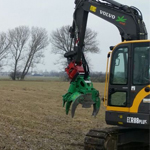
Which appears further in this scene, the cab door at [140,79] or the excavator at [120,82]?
the excavator at [120,82]

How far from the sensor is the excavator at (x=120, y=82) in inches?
255

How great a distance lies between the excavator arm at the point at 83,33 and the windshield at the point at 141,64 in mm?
718

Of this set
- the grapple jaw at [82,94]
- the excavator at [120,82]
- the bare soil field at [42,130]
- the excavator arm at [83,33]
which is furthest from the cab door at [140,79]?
the bare soil field at [42,130]

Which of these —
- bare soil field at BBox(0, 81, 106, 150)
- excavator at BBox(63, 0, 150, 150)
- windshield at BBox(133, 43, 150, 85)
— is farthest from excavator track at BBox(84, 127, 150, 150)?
bare soil field at BBox(0, 81, 106, 150)

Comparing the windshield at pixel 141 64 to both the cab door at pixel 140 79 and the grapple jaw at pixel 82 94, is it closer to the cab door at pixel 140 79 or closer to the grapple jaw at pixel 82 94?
the cab door at pixel 140 79

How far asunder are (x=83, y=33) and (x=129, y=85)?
2.21 m

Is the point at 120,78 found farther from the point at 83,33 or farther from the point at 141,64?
the point at 83,33

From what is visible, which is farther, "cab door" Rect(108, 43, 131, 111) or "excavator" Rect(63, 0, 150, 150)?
"cab door" Rect(108, 43, 131, 111)

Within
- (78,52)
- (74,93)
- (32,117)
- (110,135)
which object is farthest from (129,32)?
(32,117)

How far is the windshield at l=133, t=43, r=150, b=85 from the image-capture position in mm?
6441

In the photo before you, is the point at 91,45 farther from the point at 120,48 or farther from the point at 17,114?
the point at 120,48

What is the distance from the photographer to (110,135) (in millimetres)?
6883

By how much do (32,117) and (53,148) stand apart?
163 inches

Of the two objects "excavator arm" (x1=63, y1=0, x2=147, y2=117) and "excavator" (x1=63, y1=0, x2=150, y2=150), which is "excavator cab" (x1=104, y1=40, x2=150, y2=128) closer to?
"excavator" (x1=63, y1=0, x2=150, y2=150)
